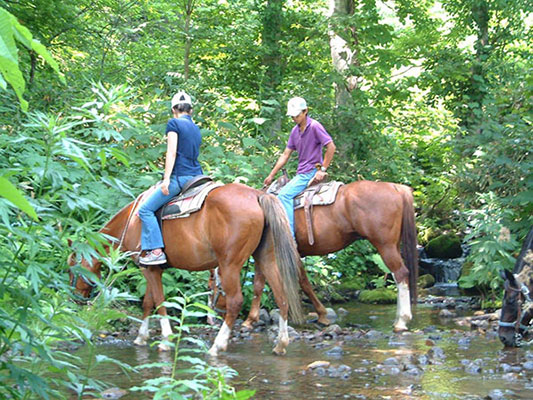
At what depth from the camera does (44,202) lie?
137 inches

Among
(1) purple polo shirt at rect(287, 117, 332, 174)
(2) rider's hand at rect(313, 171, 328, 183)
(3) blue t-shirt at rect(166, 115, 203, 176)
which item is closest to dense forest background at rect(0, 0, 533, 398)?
(3) blue t-shirt at rect(166, 115, 203, 176)

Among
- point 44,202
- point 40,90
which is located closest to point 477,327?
point 44,202

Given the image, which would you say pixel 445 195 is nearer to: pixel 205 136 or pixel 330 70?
pixel 330 70

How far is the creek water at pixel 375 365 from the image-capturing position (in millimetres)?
5375

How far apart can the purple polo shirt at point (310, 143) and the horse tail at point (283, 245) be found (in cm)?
212

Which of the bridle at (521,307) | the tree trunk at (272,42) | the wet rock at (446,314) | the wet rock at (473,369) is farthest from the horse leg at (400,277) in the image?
the tree trunk at (272,42)

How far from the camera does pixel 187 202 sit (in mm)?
7582

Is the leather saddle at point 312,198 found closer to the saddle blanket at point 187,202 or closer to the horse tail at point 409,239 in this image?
the horse tail at point 409,239

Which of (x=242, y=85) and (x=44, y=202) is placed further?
(x=242, y=85)

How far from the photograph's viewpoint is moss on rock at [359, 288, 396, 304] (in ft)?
39.7

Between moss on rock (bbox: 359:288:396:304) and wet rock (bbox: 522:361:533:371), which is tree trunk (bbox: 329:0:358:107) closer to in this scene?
moss on rock (bbox: 359:288:396:304)

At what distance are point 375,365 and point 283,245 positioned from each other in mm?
1519

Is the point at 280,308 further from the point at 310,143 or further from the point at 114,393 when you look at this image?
the point at 310,143

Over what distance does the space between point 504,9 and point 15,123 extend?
13.1m
